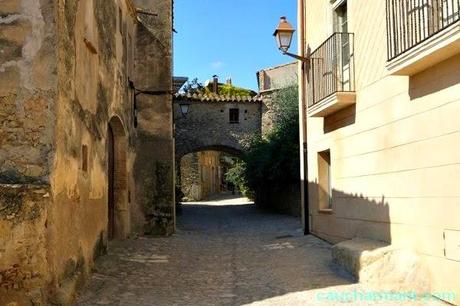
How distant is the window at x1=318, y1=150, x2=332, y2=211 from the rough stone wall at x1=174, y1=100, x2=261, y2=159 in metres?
13.9

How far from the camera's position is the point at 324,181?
11.2 m

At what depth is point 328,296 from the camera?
20.6ft

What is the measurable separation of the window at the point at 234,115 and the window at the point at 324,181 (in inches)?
557

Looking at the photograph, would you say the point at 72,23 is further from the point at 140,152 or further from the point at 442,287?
the point at 140,152

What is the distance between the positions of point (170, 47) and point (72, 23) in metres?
7.02

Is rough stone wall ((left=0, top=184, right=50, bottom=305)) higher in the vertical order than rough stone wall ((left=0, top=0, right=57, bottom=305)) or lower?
lower

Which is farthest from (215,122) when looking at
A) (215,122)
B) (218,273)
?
(218,273)

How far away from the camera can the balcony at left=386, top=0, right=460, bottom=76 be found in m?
5.61

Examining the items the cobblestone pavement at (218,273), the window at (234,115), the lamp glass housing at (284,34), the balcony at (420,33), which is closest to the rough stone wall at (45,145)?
the cobblestone pavement at (218,273)

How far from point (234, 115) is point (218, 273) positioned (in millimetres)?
17783

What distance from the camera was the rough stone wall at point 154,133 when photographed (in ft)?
41.8

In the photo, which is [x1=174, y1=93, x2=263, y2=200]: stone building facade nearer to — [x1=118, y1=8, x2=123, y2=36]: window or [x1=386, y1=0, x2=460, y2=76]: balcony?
[x1=118, y1=8, x2=123, y2=36]: window

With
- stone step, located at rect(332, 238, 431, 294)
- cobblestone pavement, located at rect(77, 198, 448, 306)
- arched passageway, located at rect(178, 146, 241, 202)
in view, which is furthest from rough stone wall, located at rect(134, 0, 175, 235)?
arched passageway, located at rect(178, 146, 241, 202)

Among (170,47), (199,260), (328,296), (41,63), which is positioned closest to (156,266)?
(199,260)
